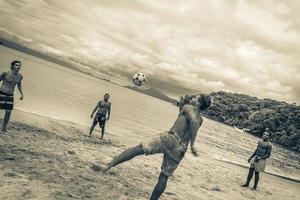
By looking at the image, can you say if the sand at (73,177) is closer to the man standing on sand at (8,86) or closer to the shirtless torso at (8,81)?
the man standing on sand at (8,86)

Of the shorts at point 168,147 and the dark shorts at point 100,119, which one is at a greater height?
the shorts at point 168,147

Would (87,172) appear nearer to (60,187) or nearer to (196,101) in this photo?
(60,187)

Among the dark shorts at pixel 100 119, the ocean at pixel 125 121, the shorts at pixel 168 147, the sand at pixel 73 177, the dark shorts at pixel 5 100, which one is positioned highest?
the shorts at pixel 168 147

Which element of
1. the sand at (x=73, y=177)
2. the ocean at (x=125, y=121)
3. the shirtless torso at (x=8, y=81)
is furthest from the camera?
the ocean at (x=125, y=121)

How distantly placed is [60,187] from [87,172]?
1.70 m

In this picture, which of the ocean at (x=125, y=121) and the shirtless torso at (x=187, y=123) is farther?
the ocean at (x=125, y=121)

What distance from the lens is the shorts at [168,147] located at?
557cm

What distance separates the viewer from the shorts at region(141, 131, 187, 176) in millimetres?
5566

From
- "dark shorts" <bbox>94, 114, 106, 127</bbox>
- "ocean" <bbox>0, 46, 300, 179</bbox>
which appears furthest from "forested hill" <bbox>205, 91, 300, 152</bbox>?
"dark shorts" <bbox>94, 114, 106, 127</bbox>

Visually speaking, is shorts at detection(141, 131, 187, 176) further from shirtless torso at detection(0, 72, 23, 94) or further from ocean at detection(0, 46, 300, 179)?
ocean at detection(0, 46, 300, 179)

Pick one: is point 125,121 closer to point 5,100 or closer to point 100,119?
point 100,119

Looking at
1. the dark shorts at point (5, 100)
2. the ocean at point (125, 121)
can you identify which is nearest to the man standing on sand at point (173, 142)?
the dark shorts at point (5, 100)

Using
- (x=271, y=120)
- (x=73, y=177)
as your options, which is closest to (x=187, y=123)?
(x=73, y=177)

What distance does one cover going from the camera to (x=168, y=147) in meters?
5.58
